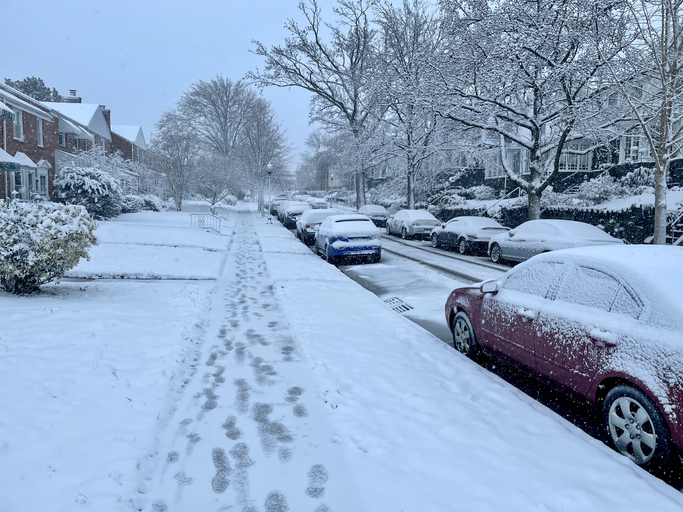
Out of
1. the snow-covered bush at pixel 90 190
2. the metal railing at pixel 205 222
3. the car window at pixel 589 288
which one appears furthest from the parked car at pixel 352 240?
the snow-covered bush at pixel 90 190

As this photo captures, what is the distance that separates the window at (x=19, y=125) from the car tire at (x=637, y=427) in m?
30.2

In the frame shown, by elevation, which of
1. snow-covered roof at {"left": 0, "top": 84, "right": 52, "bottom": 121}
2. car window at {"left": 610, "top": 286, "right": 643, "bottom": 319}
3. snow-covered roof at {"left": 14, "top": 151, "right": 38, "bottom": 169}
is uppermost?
snow-covered roof at {"left": 0, "top": 84, "right": 52, "bottom": 121}

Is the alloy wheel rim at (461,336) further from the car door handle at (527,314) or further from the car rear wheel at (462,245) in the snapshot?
the car rear wheel at (462,245)

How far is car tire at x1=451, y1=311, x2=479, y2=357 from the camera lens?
582 centimetres

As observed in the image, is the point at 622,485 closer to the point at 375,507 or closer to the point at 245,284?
the point at 375,507

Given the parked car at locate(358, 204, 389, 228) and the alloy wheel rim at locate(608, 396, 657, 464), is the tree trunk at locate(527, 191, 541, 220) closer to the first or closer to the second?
the parked car at locate(358, 204, 389, 228)

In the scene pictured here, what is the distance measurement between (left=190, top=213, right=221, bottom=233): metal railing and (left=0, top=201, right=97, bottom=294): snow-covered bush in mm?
14054

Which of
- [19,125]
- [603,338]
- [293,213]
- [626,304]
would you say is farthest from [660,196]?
[19,125]

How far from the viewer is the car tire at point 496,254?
14.9 m

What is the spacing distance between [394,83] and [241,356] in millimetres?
20601

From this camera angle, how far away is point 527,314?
15.4 feet

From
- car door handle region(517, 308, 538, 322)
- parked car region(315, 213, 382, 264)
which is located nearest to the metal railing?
parked car region(315, 213, 382, 264)

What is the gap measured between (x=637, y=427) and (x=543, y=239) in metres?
10.3

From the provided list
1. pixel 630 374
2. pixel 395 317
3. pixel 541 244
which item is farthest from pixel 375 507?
pixel 541 244
